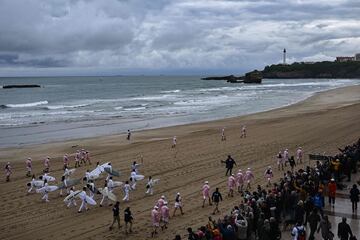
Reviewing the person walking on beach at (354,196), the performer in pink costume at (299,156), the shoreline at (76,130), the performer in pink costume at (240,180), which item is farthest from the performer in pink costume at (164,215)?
the shoreline at (76,130)

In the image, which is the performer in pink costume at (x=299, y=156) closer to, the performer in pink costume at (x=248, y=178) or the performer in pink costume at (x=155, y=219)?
the performer in pink costume at (x=248, y=178)

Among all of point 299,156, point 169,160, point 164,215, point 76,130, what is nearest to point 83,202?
point 164,215

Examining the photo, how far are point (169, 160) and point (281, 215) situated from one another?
500 inches

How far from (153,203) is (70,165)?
9505mm

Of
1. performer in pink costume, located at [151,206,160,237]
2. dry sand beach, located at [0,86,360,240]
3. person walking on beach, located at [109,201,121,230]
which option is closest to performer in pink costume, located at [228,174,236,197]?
dry sand beach, located at [0,86,360,240]

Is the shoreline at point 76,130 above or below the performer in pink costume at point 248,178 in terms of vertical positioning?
below

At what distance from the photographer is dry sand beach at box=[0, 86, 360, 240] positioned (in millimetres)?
16734

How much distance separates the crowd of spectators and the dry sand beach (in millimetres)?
2627

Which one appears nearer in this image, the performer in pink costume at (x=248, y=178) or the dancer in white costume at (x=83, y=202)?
the dancer in white costume at (x=83, y=202)

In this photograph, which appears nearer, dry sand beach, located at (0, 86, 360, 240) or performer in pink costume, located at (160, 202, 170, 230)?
performer in pink costume, located at (160, 202, 170, 230)

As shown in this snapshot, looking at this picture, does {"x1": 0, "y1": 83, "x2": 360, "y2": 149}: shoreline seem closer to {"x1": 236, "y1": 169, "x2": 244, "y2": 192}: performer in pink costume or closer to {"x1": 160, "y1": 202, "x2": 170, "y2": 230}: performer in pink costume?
{"x1": 236, "y1": 169, "x2": 244, "y2": 192}: performer in pink costume

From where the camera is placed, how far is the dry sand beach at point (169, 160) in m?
16.7

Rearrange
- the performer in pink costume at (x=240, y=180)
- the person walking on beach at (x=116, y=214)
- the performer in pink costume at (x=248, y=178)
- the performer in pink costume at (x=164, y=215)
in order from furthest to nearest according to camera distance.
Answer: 1. the performer in pink costume at (x=248, y=178)
2. the performer in pink costume at (x=240, y=180)
3. the person walking on beach at (x=116, y=214)
4. the performer in pink costume at (x=164, y=215)

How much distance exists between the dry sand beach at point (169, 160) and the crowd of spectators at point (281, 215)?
2.63 metres
